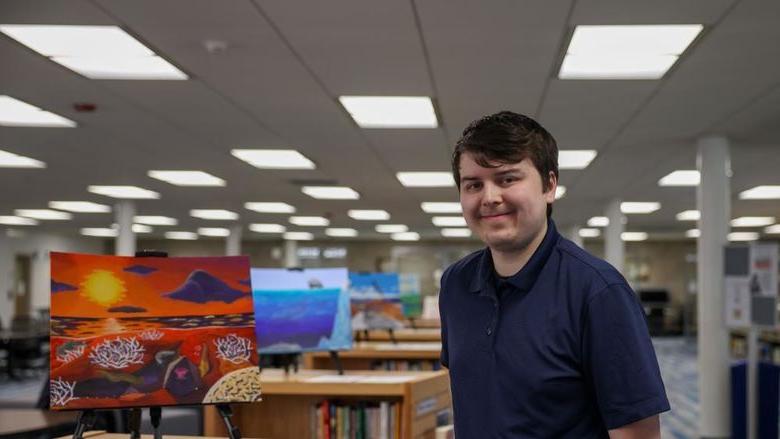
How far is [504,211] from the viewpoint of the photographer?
1841 millimetres

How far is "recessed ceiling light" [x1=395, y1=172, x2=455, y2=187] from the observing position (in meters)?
11.9

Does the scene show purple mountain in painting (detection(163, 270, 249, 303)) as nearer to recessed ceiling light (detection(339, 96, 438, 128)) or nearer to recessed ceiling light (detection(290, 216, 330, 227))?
recessed ceiling light (detection(339, 96, 438, 128))

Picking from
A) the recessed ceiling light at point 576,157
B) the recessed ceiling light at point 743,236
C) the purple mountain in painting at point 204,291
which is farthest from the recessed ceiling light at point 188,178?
the recessed ceiling light at point 743,236

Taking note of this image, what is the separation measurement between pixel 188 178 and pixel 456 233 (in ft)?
44.4

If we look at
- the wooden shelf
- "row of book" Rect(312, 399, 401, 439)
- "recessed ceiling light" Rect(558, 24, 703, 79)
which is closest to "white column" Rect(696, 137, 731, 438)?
"recessed ceiling light" Rect(558, 24, 703, 79)

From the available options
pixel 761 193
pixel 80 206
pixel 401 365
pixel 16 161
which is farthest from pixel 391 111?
pixel 80 206

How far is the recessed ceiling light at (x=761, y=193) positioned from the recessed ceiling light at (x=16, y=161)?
10929mm

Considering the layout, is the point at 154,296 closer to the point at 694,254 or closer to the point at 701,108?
the point at 701,108

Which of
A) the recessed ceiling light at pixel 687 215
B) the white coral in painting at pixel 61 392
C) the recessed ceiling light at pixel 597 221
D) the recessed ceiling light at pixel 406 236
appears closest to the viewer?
the white coral in painting at pixel 61 392

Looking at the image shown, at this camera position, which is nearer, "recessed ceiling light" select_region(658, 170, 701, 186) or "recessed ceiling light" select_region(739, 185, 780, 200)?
"recessed ceiling light" select_region(658, 170, 701, 186)

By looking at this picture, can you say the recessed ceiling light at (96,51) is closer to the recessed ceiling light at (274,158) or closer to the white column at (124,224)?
the recessed ceiling light at (274,158)

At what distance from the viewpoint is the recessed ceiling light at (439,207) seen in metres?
16.1

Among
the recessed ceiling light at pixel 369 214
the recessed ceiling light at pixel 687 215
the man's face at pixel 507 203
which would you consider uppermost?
the recessed ceiling light at pixel 687 215

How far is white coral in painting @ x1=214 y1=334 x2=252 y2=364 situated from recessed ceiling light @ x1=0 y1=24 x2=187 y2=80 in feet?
10.1
